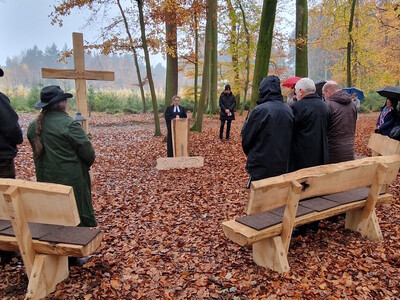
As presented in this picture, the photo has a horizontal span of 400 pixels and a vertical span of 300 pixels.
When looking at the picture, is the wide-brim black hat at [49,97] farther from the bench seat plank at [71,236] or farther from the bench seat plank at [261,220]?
the bench seat plank at [261,220]

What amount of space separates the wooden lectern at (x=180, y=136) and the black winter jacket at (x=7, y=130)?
415cm

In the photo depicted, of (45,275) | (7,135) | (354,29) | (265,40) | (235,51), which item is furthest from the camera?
(235,51)

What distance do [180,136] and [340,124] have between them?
13.7 ft

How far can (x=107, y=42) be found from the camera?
474 inches

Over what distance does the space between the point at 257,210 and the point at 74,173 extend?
192 cm

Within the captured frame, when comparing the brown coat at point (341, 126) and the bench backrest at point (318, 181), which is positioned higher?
the brown coat at point (341, 126)

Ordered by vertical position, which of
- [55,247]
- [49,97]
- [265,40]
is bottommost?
[55,247]

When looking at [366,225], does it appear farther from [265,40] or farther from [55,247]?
[265,40]

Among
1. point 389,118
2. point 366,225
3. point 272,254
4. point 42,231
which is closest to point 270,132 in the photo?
point 272,254

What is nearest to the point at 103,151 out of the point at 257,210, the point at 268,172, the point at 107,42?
the point at 107,42

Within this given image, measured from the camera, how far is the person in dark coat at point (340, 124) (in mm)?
4227

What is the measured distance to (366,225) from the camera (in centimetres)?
376

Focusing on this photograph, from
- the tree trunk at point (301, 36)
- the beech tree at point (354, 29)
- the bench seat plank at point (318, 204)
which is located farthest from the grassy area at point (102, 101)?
the bench seat plank at point (318, 204)

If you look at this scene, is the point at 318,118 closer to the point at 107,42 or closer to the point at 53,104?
the point at 53,104
